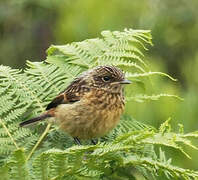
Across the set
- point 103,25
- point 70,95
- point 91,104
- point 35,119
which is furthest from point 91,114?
point 103,25

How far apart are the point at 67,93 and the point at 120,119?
487 millimetres

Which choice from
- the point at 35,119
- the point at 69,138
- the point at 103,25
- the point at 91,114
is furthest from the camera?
the point at 103,25

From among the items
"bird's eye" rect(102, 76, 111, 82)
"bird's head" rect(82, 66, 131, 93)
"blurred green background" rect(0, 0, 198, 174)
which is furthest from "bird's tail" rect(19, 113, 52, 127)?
"blurred green background" rect(0, 0, 198, 174)

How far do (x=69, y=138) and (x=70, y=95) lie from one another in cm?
56

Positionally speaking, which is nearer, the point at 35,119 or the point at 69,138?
the point at 35,119

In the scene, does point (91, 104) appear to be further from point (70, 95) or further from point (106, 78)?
point (106, 78)

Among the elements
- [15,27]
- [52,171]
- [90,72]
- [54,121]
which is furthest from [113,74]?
[15,27]

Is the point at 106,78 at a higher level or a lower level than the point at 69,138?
higher

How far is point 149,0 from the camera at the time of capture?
10.3 m

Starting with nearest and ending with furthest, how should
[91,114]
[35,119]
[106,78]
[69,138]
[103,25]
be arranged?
[35,119], [69,138], [91,114], [106,78], [103,25]

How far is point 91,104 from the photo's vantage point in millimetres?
5125

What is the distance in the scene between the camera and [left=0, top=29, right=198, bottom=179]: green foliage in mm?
3613

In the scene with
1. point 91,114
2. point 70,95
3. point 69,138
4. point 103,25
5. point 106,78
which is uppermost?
point 103,25

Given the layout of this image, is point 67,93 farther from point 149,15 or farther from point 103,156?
point 149,15
